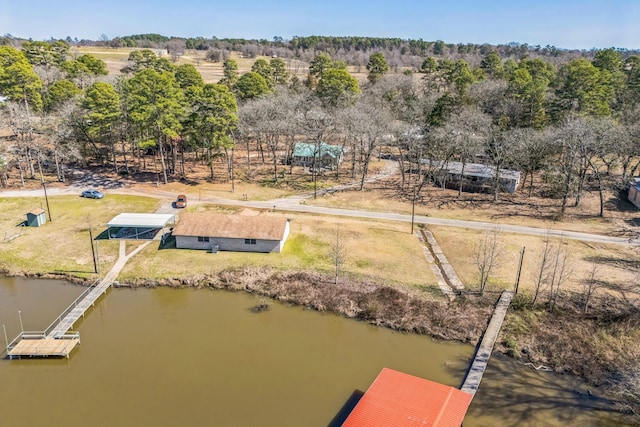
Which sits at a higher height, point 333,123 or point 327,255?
point 333,123

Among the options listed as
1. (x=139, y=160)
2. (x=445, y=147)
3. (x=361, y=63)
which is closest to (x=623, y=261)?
(x=445, y=147)

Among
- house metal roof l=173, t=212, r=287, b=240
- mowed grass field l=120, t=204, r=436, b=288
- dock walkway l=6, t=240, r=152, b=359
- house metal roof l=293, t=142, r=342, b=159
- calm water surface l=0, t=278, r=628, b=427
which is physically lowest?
calm water surface l=0, t=278, r=628, b=427

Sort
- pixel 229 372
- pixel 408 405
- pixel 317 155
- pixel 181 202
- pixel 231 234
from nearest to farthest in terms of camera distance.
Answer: pixel 408 405, pixel 229 372, pixel 231 234, pixel 181 202, pixel 317 155

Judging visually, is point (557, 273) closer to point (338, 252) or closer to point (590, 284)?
point (590, 284)

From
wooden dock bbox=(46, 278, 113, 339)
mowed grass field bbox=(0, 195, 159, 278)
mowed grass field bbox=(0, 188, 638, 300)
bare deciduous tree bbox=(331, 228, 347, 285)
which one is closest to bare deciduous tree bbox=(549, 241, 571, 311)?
mowed grass field bbox=(0, 188, 638, 300)

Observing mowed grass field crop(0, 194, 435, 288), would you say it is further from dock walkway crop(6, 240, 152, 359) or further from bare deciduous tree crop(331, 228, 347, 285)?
dock walkway crop(6, 240, 152, 359)

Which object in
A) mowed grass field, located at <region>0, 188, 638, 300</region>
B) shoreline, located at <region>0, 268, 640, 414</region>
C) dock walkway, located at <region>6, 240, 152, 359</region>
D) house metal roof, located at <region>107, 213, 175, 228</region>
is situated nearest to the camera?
shoreline, located at <region>0, 268, 640, 414</region>

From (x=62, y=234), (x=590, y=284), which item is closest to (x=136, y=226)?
(x=62, y=234)
